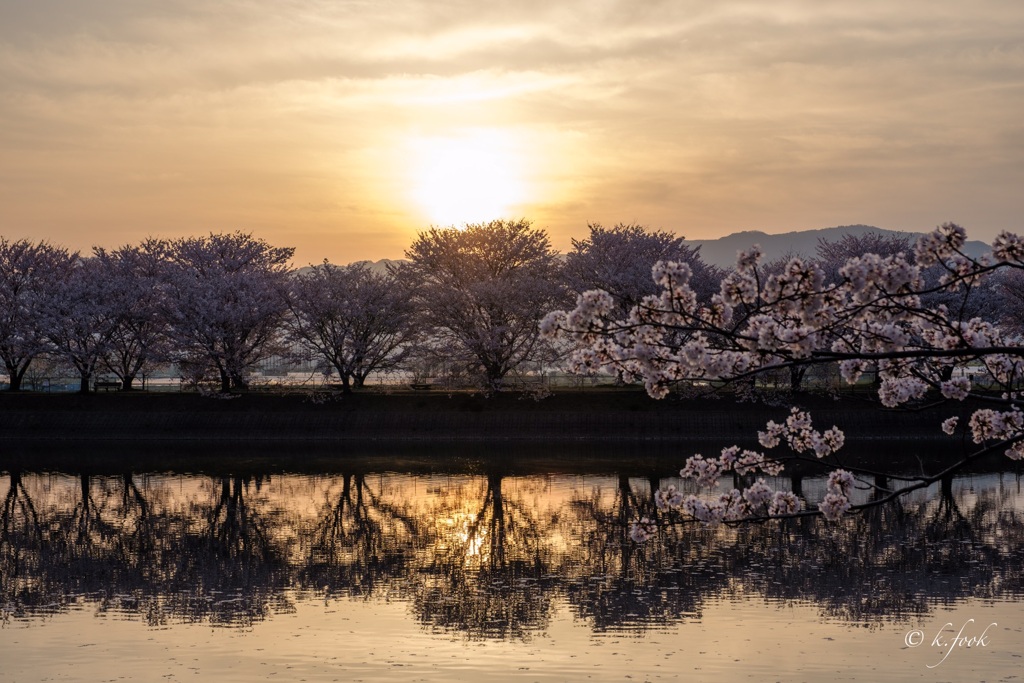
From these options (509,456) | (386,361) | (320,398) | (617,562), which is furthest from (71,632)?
(386,361)

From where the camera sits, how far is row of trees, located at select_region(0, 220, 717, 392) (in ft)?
224

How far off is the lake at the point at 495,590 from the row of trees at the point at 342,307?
29844 millimetres

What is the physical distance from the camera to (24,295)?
75188 millimetres

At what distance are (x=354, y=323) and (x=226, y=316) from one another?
A: 742 centimetres

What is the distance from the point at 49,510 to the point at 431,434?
84.1 feet

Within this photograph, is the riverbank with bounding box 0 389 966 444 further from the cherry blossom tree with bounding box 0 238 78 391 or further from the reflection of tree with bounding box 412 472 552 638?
the reflection of tree with bounding box 412 472 552 638

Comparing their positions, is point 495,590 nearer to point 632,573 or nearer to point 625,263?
point 632,573

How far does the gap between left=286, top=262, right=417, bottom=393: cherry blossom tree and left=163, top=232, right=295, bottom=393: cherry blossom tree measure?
1.69m

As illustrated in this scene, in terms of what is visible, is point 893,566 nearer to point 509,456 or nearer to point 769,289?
point 769,289

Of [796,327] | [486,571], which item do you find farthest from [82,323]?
[796,327]

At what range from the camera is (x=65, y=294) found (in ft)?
243

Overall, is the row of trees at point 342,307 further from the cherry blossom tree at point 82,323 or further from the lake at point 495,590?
the lake at point 495,590

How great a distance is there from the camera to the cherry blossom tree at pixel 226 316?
68.9 meters

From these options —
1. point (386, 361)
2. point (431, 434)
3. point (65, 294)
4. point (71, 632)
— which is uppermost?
point (65, 294)
